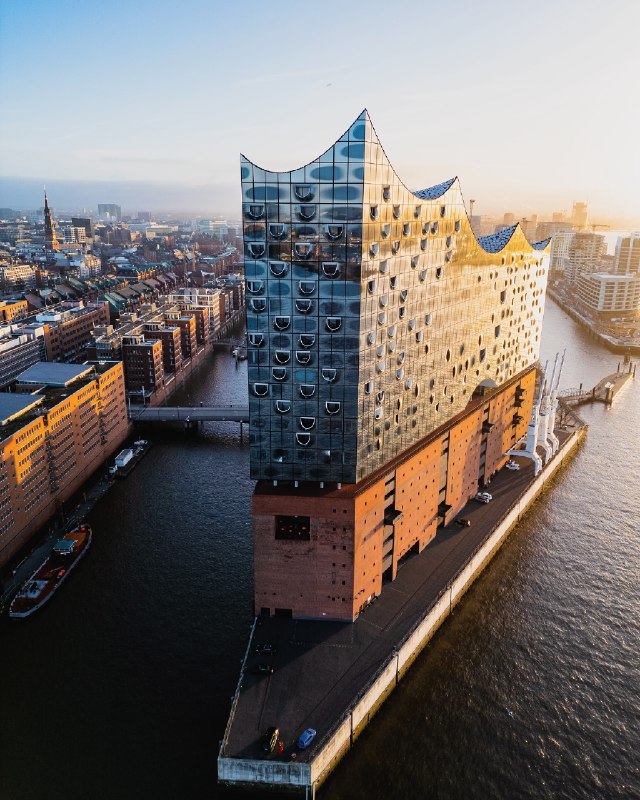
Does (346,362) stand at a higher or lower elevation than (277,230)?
lower

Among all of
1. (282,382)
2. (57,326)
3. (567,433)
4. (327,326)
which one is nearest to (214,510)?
(282,382)

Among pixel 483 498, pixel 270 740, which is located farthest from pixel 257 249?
pixel 483 498

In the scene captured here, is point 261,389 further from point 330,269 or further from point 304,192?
point 304,192

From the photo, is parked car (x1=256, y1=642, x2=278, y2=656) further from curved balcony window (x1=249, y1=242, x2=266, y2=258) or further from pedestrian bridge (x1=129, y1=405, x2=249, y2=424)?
pedestrian bridge (x1=129, y1=405, x2=249, y2=424)

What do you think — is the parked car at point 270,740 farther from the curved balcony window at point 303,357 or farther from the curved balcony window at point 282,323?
the curved balcony window at point 282,323

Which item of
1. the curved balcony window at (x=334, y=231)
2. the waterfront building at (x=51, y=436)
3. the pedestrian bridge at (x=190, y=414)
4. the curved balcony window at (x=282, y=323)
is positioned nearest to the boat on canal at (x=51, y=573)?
the waterfront building at (x=51, y=436)

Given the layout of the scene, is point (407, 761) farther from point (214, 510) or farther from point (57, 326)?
point (57, 326)

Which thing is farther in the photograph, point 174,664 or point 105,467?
point 105,467
